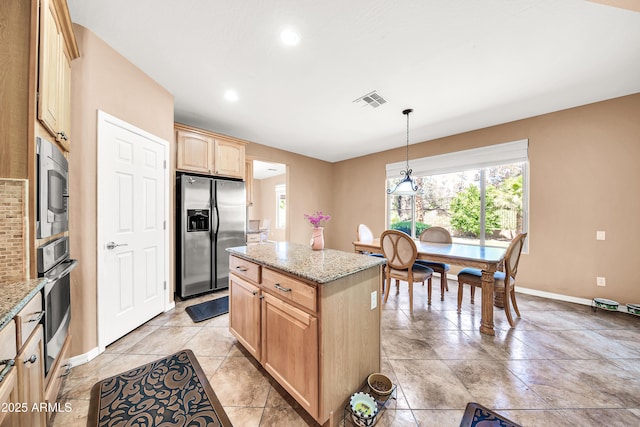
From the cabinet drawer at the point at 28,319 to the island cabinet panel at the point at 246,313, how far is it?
1.03 metres

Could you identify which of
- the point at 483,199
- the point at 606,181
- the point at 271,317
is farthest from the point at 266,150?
the point at 606,181

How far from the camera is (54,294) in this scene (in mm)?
1314

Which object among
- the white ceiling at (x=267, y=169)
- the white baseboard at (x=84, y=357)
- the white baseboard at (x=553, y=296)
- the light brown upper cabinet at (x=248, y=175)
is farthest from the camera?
the white ceiling at (x=267, y=169)

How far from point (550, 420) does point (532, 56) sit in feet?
Result: 9.10

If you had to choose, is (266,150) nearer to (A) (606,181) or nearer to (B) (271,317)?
Answer: (B) (271,317)

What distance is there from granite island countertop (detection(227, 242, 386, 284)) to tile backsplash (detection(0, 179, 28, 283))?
1115mm

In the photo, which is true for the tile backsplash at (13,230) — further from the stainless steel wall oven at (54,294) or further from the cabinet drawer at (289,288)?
the cabinet drawer at (289,288)

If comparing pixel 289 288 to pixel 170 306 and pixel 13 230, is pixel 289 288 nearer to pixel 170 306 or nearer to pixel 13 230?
pixel 13 230

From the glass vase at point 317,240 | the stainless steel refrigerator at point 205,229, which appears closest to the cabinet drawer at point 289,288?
the glass vase at point 317,240

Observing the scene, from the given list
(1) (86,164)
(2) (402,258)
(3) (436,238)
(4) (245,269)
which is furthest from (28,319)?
(3) (436,238)

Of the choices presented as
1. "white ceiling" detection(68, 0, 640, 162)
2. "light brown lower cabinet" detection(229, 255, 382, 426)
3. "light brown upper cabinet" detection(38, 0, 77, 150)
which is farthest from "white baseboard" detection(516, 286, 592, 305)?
"light brown upper cabinet" detection(38, 0, 77, 150)

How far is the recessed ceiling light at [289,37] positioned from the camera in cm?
175

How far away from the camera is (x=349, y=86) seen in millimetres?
2488

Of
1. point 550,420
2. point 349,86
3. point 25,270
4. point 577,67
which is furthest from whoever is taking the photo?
point 349,86
